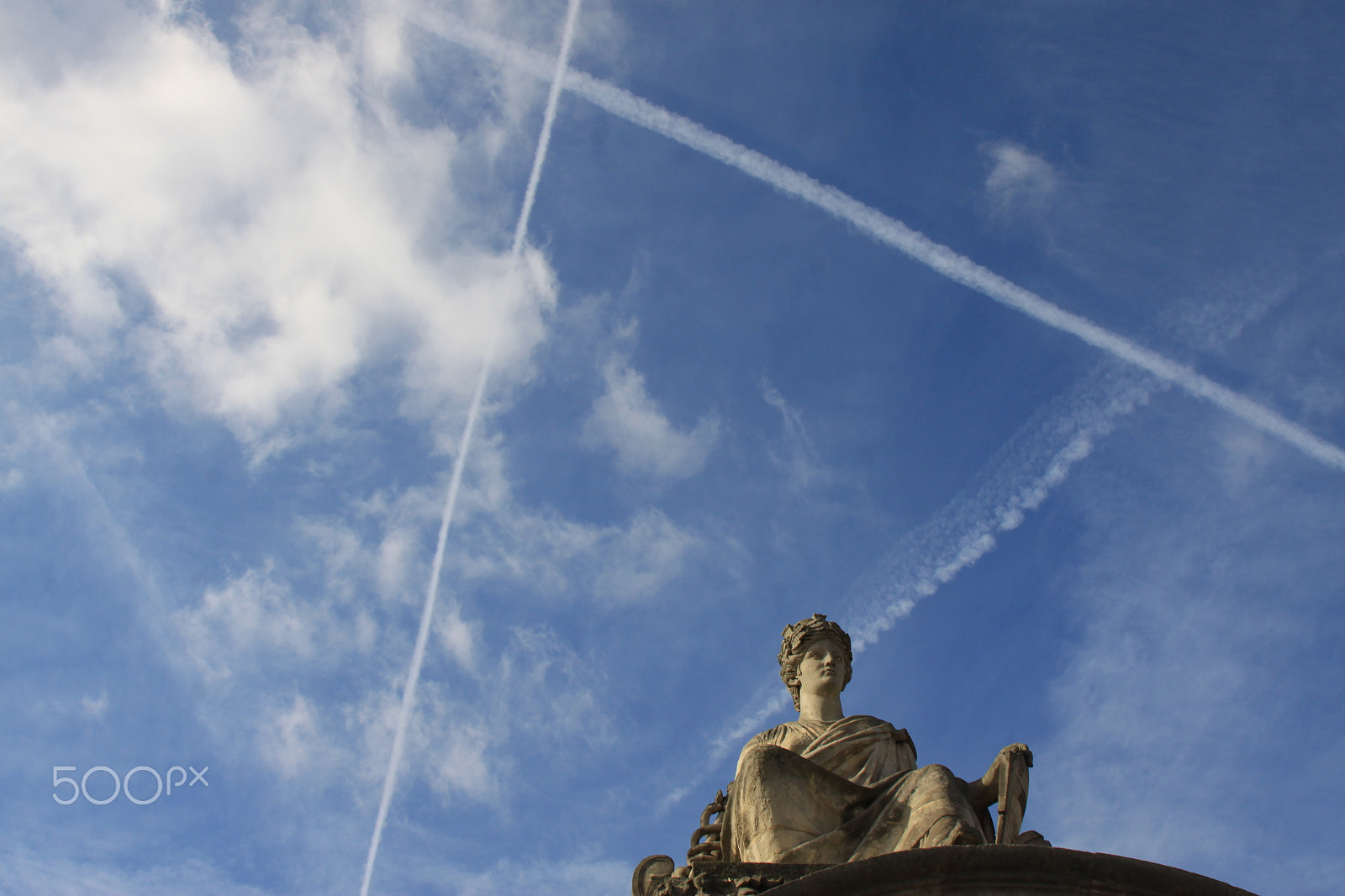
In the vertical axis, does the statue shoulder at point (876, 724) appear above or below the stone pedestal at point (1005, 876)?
above

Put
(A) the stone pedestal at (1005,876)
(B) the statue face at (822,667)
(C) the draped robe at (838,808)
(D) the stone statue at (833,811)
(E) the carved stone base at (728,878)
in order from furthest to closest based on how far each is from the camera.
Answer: (B) the statue face at (822,667), (C) the draped robe at (838,808), (D) the stone statue at (833,811), (E) the carved stone base at (728,878), (A) the stone pedestal at (1005,876)

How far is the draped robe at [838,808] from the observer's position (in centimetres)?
912

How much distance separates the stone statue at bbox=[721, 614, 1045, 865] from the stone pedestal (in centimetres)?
88

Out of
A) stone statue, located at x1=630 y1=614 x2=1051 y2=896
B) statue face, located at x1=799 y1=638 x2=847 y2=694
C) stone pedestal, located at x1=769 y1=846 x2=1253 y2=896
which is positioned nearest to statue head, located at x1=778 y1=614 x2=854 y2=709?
statue face, located at x1=799 y1=638 x2=847 y2=694

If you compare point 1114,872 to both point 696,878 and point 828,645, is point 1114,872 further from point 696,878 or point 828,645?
point 828,645

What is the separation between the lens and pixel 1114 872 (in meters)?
7.61

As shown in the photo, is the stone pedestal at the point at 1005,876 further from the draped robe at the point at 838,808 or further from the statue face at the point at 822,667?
the statue face at the point at 822,667

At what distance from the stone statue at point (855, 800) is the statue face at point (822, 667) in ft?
4.35

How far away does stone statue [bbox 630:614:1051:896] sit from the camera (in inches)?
348

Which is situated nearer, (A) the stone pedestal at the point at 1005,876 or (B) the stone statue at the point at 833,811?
(A) the stone pedestal at the point at 1005,876

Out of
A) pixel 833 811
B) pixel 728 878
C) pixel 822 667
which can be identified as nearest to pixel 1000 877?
pixel 728 878

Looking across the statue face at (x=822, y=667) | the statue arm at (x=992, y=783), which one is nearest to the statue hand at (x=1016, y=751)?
the statue arm at (x=992, y=783)

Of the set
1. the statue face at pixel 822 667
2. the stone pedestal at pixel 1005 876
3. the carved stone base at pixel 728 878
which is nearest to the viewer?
the stone pedestal at pixel 1005 876

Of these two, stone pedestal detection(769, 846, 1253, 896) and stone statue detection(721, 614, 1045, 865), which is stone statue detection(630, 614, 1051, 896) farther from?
stone pedestal detection(769, 846, 1253, 896)
